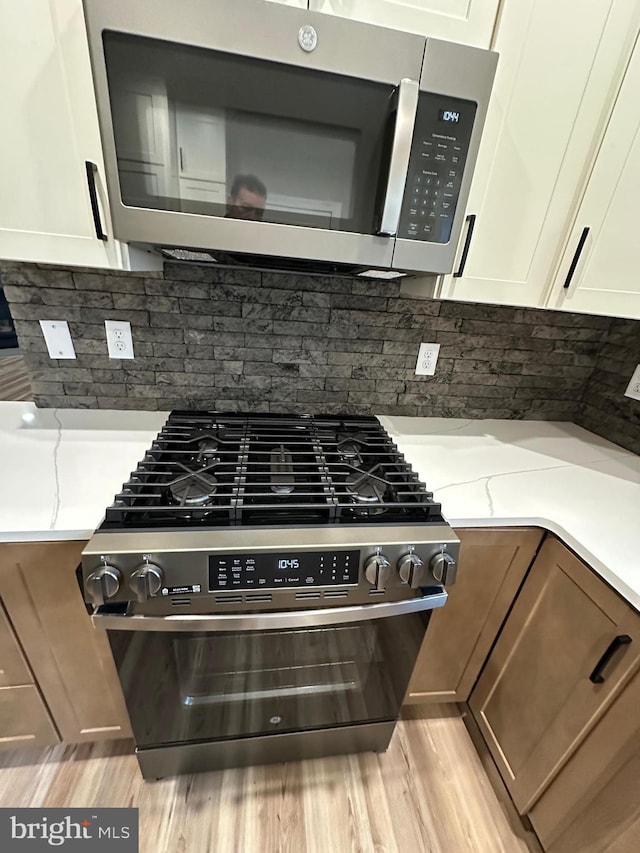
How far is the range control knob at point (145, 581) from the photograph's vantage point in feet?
2.32

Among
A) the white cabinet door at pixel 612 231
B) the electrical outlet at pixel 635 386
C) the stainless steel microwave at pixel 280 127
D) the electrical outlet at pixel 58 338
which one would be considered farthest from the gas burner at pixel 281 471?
the electrical outlet at pixel 635 386

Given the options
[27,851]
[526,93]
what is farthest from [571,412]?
[27,851]

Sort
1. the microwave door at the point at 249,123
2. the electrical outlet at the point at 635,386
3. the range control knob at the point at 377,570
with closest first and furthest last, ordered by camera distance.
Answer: the microwave door at the point at 249,123 < the range control knob at the point at 377,570 < the electrical outlet at the point at 635,386

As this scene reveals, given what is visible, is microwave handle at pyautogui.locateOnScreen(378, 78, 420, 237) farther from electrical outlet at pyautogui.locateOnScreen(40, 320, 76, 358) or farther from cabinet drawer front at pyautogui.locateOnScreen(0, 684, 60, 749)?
cabinet drawer front at pyautogui.locateOnScreen(0, 684, 60, 749)

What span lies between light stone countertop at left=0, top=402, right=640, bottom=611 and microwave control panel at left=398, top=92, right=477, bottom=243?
0.65 metres

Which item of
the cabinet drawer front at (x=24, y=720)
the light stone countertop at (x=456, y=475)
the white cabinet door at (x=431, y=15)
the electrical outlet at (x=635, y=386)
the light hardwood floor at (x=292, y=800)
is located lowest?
the light hardwood floor at (x=292, y=800)

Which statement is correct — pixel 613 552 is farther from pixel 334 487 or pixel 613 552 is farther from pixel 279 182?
pixel 279 182

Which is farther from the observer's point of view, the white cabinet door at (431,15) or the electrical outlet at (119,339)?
the electrical outlet at (119,339)

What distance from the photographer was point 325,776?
1.20m

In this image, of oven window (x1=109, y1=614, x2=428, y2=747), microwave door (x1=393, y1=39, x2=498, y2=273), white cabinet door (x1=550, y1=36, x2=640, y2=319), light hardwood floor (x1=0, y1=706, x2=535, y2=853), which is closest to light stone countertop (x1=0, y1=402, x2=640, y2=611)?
oven window (x1=109, y1=614, x2=428, y2=747)

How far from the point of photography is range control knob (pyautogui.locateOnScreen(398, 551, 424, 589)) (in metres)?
0.80

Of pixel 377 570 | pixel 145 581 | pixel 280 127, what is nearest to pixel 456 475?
pixel 377 570

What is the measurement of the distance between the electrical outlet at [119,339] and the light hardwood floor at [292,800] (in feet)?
4.29

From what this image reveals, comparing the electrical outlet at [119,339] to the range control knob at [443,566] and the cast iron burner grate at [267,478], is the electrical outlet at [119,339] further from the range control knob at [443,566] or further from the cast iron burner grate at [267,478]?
the range control knob at [443,566]
